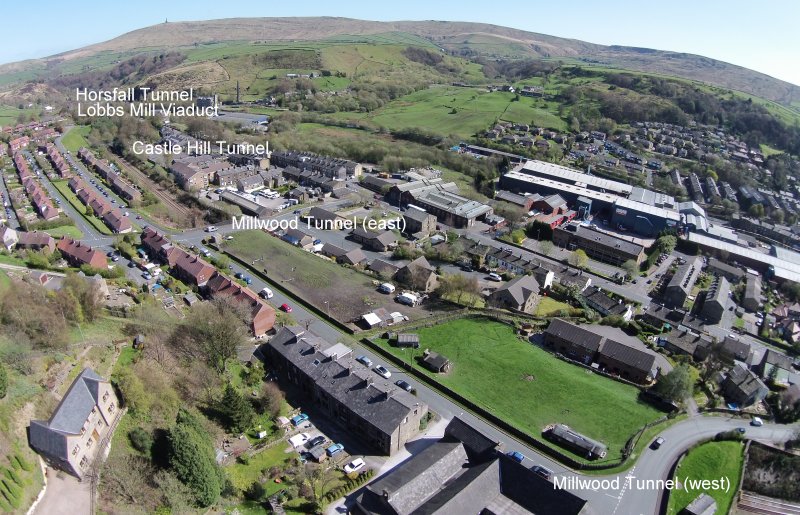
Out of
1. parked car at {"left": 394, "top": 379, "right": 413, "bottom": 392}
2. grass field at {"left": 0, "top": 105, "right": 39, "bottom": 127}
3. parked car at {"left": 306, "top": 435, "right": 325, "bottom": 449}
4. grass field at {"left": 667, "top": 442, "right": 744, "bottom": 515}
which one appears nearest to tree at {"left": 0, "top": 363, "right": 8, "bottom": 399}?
parked car at {"left": 306, "top": 435, "right": 325, "bottom": 449}

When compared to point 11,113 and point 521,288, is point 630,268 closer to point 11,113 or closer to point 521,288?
point 521,288

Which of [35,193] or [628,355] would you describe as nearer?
[628,355]

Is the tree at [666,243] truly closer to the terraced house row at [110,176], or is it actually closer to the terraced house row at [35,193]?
the terraced house row at [110,176]

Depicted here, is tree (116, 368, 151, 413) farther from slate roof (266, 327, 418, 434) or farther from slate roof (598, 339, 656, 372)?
slate roof (598, 339, 656, 372)

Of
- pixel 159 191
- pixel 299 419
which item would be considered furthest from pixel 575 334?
pixel 159 191

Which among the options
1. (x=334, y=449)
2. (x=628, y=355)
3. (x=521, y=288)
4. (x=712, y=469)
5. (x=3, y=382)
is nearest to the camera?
(x=3, y=382)

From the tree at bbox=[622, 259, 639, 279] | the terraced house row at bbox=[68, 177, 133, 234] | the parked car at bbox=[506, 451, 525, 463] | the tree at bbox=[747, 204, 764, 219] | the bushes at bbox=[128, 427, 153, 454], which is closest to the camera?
the bushes at bbox=[128, 427, 153, 454]
